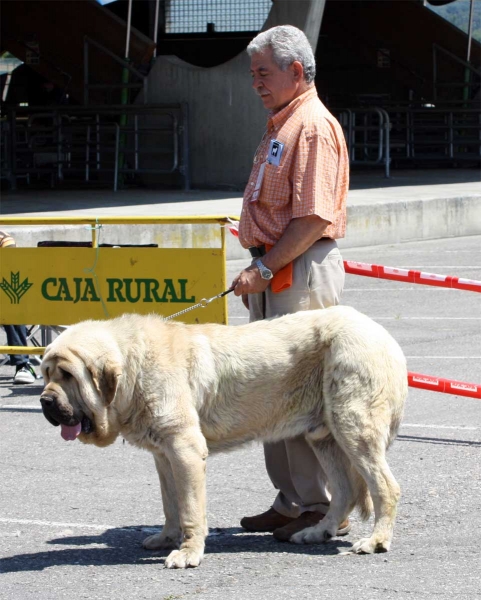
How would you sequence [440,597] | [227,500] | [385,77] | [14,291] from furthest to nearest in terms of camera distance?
[385,77] → [14,291] → [227,500] → [440,597]

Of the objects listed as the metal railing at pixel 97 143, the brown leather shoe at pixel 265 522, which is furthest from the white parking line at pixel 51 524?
the metal railing at pixel 97 143

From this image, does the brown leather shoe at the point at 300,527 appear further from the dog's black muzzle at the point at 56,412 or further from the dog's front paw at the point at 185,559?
the dog's black muzzle at the point at 56,412

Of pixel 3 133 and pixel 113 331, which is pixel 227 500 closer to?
pixel 113 331

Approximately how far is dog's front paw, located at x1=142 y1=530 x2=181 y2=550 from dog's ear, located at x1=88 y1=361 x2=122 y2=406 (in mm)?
716

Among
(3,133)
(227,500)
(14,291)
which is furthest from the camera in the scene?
(3,133)

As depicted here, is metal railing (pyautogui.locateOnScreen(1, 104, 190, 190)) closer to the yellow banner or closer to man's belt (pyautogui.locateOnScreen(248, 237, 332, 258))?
the yellow banner

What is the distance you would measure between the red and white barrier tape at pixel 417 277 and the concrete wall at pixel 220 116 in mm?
14257

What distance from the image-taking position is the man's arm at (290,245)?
4.94 metres

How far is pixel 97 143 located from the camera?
2281 cm

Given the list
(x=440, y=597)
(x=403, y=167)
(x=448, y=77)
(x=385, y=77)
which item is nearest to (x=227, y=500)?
(x=440, y=597)

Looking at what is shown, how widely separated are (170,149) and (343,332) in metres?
17.6

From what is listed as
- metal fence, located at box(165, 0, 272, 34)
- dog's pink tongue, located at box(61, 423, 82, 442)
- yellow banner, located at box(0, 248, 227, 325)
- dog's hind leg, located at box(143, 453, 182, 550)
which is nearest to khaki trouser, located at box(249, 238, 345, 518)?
dog's hind leg, located at box(143, 453, 182, 550)

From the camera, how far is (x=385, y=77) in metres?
31.8

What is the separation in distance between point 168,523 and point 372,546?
924 mm
